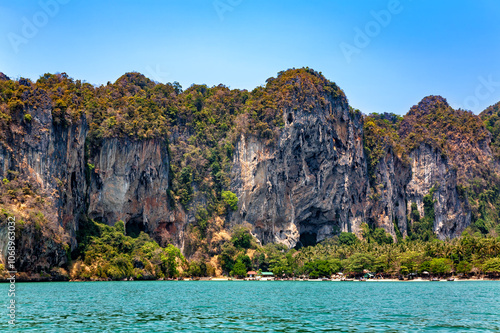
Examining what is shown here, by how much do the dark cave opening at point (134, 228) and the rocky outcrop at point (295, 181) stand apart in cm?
1906

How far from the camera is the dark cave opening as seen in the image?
9838 cm

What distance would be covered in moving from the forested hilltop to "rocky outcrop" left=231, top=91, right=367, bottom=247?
29cm

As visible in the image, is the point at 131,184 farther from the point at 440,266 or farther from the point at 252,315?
the point at 252,315

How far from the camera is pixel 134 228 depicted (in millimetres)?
100688

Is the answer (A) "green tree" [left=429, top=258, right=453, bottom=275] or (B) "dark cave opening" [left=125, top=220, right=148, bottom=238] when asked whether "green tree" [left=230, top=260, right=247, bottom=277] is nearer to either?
(B) "dark cave opening" [left=125, top=220, right=148, bottom=238]

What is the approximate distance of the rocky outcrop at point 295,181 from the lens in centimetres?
10994

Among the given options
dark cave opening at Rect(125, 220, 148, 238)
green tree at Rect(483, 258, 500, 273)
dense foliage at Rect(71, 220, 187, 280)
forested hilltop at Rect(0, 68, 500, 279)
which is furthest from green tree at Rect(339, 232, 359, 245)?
dark cave opening at Rect(125, 220, 148, 238)

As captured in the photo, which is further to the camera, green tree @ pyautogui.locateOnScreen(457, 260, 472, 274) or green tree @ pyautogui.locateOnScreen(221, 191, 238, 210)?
green tree @ pyautogui.locateOnScreen(221, 191, 238, 210)

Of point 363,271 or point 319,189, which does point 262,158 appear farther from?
point 363,271

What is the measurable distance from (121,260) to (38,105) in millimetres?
25971

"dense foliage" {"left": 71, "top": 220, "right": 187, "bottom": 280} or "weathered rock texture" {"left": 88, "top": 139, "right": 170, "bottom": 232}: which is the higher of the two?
"weathered rock texture" {"left": 88, "top": 139, "right": 170, "bottom": 232}

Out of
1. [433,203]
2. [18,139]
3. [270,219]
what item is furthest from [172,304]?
[433,203]

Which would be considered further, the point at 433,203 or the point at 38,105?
the point at 433,203

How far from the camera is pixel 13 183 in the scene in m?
68.8
